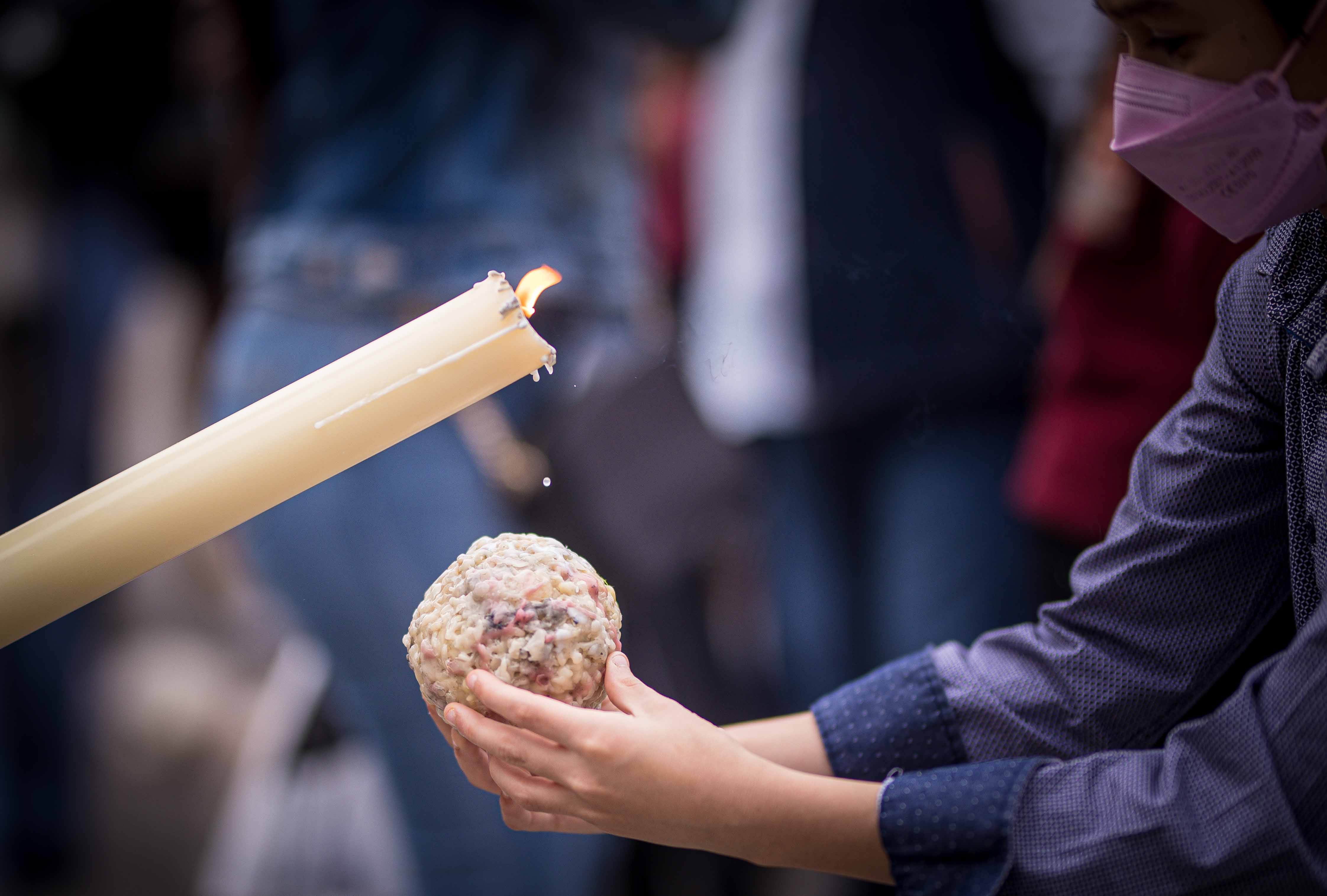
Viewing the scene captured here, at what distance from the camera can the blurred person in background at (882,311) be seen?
766 mm

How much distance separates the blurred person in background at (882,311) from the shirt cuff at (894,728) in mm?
181

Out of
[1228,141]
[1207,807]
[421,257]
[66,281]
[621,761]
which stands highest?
[66,281]

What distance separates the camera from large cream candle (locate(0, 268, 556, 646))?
421 millimetres

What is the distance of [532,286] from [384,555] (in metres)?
0.41

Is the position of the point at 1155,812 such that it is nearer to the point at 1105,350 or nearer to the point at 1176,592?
the point at 1176,592

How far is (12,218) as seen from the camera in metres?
1.36

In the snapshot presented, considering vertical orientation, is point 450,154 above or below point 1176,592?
above

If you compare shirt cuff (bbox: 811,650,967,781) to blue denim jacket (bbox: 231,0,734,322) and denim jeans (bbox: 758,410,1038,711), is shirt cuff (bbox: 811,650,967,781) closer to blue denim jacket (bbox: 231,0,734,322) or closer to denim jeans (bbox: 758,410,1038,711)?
denim jeans (bbox: 758,410,1038,711)

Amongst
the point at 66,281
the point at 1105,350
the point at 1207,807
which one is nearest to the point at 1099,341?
the point at 1105,350

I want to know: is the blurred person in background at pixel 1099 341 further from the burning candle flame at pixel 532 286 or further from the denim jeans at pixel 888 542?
the burning candle flame at pixel 532 286

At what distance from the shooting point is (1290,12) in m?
0.46

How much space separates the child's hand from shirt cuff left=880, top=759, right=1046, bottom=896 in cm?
8

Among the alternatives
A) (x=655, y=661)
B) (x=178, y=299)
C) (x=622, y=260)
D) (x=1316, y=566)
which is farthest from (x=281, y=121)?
(x=1316, y=566)

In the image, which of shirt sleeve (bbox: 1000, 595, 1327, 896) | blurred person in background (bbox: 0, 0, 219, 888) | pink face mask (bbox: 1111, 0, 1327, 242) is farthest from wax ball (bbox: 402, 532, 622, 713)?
blurred person in background (bbox: 0, 0, 219, 888)
